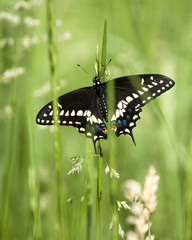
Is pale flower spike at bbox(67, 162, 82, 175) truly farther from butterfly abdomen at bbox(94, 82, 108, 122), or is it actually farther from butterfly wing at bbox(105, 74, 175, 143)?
butterfly abdomen at bbox(94, 82, 108, 122)

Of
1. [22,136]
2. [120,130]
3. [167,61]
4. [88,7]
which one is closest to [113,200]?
[120,130]

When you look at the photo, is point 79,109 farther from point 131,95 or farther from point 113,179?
point 113,179

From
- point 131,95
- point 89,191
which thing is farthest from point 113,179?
point 131,95

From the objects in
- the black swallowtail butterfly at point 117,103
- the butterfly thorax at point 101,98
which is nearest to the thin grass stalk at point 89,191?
the black swallowtail butterfly at point 117,103

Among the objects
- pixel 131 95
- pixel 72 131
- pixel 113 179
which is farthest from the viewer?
pixel 72 131

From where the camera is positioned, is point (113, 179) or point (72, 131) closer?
point (113, 179)

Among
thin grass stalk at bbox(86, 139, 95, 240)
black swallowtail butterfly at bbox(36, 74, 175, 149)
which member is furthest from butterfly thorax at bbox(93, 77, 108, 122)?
thin grass stalk at bbox(86, 139, 95, 240)

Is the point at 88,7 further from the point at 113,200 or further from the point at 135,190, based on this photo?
the point at 113,200

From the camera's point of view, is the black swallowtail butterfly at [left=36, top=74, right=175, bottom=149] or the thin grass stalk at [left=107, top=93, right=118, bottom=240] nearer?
the thin grass stalk at [left=107, top=93, right=118, bottom=240]
